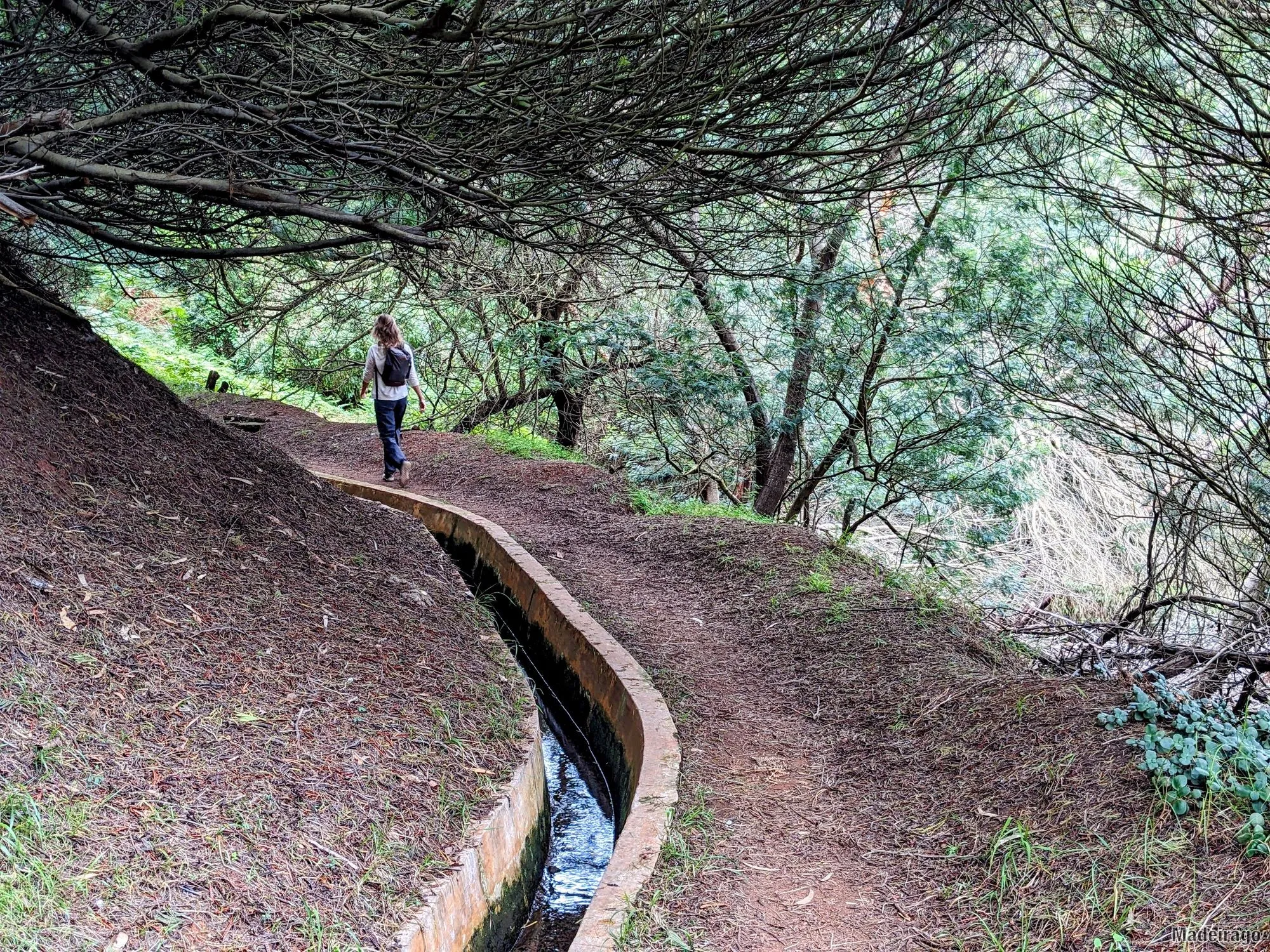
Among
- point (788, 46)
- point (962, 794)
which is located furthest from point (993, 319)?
point (962, 794)

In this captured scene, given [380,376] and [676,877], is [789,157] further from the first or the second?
[380,376]

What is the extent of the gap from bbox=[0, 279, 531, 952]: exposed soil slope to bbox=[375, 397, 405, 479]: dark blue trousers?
443 centimetres

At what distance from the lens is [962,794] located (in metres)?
4.55

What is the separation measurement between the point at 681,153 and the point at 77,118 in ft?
12.4

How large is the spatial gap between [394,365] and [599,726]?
6082 mm

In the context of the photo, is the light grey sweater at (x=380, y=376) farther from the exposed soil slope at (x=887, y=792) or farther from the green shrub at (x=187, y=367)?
the green shrub at (x=187, y=367)

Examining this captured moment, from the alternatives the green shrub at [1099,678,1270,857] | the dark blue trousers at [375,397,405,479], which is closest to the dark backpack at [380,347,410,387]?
the dark blue trousers at [375,397,405,479]

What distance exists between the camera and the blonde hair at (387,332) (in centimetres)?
1103

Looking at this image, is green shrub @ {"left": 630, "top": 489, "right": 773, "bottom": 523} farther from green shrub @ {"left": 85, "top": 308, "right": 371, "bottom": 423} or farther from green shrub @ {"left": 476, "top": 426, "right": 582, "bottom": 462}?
green shrub @ {"left": 85, "top": 308, "right": 371, "bottom": 423}

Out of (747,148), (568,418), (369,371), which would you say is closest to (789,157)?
(747,148)

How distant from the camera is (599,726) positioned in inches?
256

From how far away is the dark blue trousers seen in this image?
11.4 m

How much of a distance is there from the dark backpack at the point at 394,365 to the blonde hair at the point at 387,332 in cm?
7

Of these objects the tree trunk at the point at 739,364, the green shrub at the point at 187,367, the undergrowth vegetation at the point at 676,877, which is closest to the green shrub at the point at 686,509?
the tree trunk at the point at 739,364
